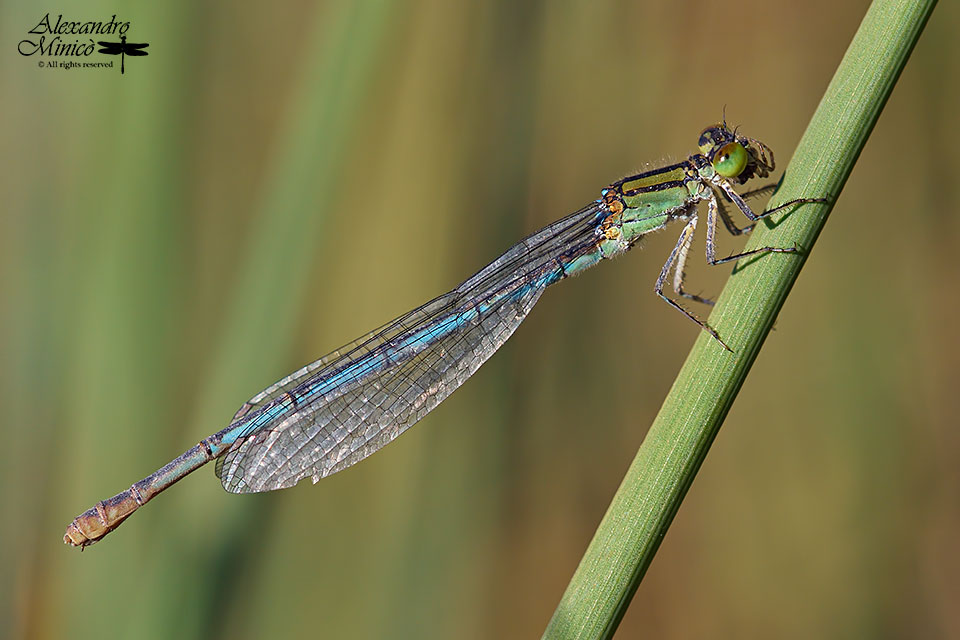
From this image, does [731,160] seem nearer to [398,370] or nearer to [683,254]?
[683,254]

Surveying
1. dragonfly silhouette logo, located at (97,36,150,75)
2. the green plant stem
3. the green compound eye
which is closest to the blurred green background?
dragonfly silhouette logo, located at (97,36,150,75)

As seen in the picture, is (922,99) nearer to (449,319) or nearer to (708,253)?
(708,253)

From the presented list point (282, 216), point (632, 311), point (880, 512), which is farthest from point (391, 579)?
point (880, 512)

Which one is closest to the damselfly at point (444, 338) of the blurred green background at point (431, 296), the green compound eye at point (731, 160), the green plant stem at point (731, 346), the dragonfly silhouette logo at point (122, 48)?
the green compound eye at point (731, 160)

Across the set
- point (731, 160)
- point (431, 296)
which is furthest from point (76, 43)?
point (731, 160)

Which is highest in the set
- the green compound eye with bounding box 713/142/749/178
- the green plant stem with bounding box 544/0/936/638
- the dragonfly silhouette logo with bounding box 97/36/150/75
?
the dragonfly silhouette logo with bounding box 97/36/150/75

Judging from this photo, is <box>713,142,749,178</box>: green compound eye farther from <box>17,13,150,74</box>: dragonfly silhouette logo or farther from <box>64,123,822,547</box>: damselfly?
<box>17,13,150,74</box>: dragonfly silhouette logo
